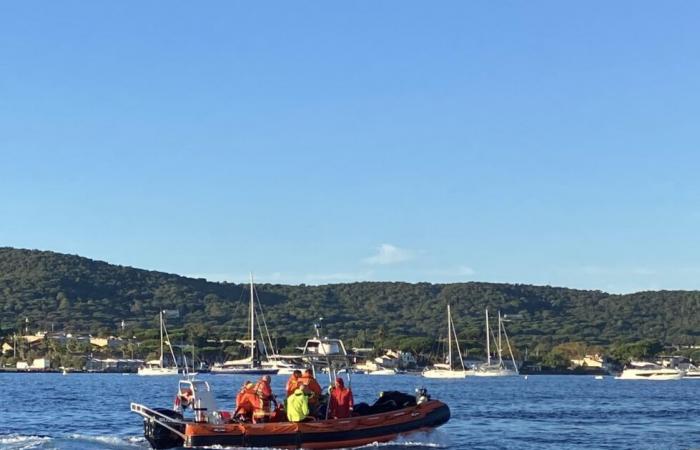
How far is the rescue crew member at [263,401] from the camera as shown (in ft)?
129

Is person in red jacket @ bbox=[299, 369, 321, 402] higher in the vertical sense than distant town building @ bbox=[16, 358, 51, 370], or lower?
lower

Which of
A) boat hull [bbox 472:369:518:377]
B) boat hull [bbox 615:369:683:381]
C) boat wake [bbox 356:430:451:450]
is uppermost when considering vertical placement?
boat hull [bbox 472:369:518:377]

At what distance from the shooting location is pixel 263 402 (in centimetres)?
3972

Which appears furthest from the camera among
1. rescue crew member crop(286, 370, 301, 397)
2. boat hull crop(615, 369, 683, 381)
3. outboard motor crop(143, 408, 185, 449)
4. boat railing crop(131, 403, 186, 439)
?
boat hull crop(615, 369, 683, 381)

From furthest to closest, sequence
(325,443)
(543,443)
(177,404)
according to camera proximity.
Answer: (543,443) → (177,404) → (325,443)

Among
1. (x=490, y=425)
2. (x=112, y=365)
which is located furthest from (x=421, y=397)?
(x=112, y=365)

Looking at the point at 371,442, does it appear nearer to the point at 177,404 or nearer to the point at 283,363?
the point at 177,404

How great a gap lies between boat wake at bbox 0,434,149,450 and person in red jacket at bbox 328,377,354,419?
6.90 m

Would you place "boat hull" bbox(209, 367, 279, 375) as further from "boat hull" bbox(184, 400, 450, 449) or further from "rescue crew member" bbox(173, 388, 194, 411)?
"boat hull" bbox(184, 400, 450, 449)

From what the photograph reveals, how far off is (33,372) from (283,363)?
44250 millimetres

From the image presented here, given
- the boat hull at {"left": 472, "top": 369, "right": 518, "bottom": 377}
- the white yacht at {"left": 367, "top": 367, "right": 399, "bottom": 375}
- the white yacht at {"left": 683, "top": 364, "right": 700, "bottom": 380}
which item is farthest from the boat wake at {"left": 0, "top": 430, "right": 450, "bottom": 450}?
the white yacht at {"left": 367, "top": 367, "right": 399, "bottom": 375}

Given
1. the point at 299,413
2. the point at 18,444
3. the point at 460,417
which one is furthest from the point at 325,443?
the point at 460,417

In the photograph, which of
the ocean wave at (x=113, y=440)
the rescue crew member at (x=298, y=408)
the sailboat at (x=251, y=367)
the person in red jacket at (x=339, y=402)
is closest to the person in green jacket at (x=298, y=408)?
the rescue crew member at (x=298, y=408)

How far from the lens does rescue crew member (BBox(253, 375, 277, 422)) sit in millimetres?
39250
